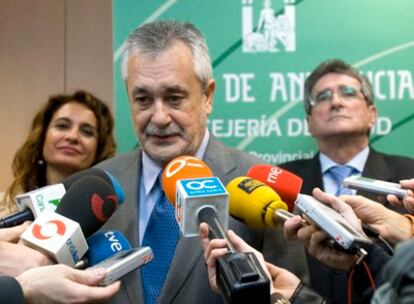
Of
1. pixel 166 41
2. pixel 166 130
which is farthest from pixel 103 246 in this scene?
pixel 166 41

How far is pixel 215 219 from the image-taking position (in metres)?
0.89

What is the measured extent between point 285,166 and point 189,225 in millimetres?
1363

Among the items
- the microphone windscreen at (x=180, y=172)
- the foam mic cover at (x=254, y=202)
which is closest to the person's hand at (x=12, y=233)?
the microphone windscreen at (x=180, y=172)

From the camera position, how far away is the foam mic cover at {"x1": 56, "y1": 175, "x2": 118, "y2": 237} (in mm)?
1037

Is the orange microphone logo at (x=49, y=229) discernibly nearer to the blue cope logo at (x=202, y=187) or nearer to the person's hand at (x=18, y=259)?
the person's hand at (x=18, y=259)

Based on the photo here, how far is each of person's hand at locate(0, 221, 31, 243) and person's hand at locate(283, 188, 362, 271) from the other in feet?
1.72

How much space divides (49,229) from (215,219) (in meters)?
0.31

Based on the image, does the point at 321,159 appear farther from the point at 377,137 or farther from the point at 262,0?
the point at 262,0

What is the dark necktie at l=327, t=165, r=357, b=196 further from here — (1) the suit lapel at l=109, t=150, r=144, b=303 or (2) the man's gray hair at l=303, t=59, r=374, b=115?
(1) the suit lapel at l=109, t=150, r=144, b=303

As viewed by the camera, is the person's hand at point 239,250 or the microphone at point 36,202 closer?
the person's hand at point 239,250

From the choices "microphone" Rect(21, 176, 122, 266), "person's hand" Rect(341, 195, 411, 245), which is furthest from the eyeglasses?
"microphone" Rect(21, 176, 122, 266)

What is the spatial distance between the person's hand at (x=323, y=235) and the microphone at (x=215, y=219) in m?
0.15

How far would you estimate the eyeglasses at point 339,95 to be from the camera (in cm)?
228

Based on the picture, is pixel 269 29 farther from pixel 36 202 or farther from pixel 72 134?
pixel 36 202
